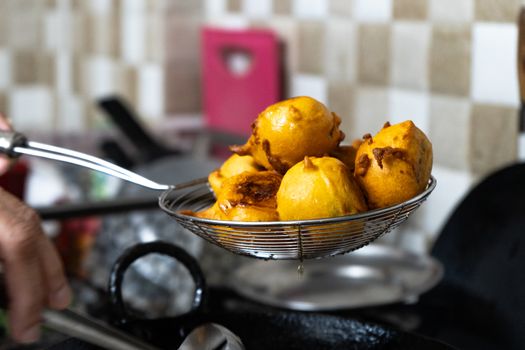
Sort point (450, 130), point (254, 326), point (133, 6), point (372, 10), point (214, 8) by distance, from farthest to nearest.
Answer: point (133, 6), point (214, 8), point (372, 10), point (450, 130), point (254, 326)

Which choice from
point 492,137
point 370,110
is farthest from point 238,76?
point 492,137

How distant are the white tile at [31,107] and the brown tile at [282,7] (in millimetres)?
948

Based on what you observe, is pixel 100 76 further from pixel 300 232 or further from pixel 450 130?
pixel 300 232

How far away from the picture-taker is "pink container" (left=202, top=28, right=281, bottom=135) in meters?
1.52

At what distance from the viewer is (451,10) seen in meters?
1.18

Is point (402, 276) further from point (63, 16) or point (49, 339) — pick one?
point (63, 16)

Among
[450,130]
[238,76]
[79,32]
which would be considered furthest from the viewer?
[79,32]

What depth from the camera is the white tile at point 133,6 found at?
70.5 inches

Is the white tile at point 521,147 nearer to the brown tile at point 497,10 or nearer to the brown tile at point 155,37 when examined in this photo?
the brown tile at point 497,10

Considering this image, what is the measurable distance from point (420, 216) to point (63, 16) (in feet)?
4.14

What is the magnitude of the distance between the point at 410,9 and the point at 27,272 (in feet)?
2.60

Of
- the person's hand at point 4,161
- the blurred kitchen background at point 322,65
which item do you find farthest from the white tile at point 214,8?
the person's hand at point 4,161

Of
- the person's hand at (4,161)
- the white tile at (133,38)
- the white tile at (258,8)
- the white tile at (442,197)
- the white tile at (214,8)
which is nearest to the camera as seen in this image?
the person's hand at (4,161)

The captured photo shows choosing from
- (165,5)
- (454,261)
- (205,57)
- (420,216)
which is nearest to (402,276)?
(454,261)
